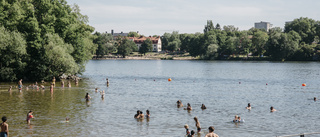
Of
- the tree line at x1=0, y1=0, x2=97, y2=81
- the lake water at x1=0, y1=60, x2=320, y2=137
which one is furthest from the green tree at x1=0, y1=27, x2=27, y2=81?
the lake water at x1=0, y1=60, x2=320, y2=137

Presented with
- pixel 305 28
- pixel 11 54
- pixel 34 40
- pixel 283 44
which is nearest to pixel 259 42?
pixel 283 44

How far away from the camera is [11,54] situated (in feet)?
211

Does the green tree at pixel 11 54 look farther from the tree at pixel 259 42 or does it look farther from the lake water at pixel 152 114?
the tree at pixel 259 42

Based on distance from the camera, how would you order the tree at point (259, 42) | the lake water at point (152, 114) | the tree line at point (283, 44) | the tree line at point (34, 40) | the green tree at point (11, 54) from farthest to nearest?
→ the tree at point (259, 42) → the tree line at point (283, 44) → the tree line at point (34, 40) → the green tree at point (11, 54) → the lake water at point (152, 114)

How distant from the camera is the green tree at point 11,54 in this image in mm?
61878

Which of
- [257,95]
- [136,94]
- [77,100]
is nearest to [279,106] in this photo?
[257,95]

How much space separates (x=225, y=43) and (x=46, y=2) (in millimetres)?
141376

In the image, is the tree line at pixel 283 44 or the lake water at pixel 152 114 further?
the tree line at pixel 283 44

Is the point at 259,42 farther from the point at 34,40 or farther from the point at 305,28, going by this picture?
the point at 34,40

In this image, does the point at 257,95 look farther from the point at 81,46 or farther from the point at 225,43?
the point at 225,43

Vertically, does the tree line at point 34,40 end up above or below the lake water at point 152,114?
above

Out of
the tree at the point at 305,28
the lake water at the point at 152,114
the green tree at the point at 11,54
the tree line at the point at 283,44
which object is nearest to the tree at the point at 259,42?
the tree line at the point at 283,44

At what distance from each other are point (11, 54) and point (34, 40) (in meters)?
5.30

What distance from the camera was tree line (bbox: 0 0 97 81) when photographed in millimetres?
63906
